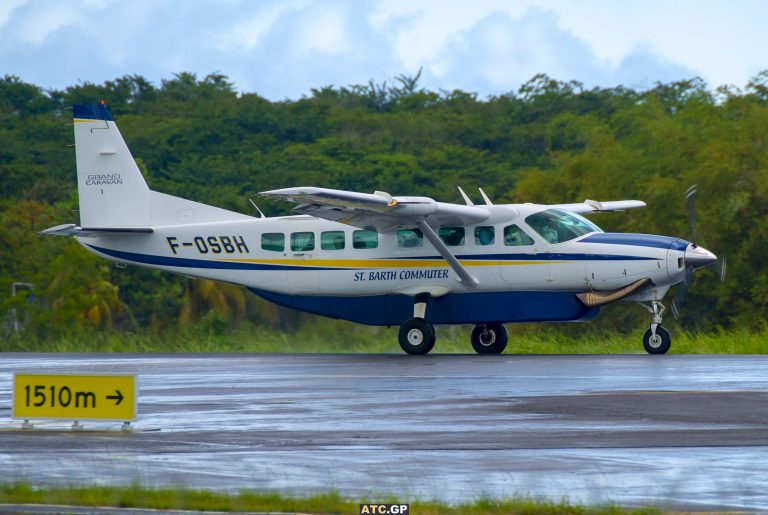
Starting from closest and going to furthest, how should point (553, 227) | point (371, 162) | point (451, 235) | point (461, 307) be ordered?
1. point (553, 227)
2. point (451, 235)
3. point (461, 307)
4. point (371, 162)

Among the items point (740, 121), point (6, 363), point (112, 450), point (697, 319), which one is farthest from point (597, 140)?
point (112, 450)

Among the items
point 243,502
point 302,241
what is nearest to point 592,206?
point 302,241

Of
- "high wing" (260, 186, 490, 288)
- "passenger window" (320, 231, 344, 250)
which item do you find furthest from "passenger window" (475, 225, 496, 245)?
"passenger window" (320, 231, 344, 250)

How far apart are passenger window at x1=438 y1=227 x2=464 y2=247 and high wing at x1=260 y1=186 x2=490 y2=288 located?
0.14 m

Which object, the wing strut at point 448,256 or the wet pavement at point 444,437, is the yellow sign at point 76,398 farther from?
the wing strut at point 448,256

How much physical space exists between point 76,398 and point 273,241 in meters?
13.2

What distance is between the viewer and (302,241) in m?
25.6

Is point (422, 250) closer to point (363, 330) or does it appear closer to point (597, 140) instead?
point (363, 330)

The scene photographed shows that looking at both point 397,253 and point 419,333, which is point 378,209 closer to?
point 397,253

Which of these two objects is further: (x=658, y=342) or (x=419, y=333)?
(x=419, y=333)

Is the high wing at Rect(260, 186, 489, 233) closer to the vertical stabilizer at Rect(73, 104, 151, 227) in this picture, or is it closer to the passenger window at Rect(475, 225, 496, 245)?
the passenger window at Rect(475, 225, 496, 245)

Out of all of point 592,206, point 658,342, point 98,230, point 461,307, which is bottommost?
point 658,342

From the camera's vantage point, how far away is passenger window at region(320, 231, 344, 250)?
2536cm

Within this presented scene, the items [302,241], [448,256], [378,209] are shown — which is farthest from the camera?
[302,241]
